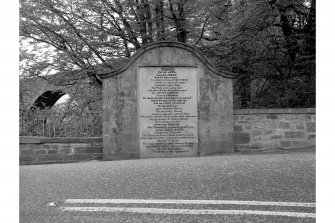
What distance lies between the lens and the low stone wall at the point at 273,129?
8201 mm

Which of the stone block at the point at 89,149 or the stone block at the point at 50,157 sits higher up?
the stone block at the point at 89,149

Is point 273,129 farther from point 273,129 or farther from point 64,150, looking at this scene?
point 64,150

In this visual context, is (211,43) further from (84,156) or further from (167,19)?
(84,156)

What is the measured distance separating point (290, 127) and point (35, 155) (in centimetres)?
658

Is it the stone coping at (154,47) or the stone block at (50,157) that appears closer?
the stone block at (50,157)

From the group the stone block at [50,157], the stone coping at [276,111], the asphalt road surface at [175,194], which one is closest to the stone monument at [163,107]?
the stone coping at [276,111]

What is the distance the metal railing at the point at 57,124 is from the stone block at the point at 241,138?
3.71 m

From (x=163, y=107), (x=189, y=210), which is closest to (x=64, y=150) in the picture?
(x=163, y=107)

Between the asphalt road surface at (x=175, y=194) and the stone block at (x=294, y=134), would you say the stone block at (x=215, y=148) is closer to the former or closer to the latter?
the stone block at (x=294, y=134)

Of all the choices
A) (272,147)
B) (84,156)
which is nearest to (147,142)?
(84,156)

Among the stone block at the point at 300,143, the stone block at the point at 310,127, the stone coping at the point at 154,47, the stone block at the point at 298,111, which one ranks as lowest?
the stone block at the point at 300,143

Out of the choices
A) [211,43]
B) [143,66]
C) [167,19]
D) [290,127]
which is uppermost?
[167,19]

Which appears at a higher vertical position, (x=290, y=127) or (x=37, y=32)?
(x=37, y=32)

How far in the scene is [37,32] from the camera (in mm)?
11367
